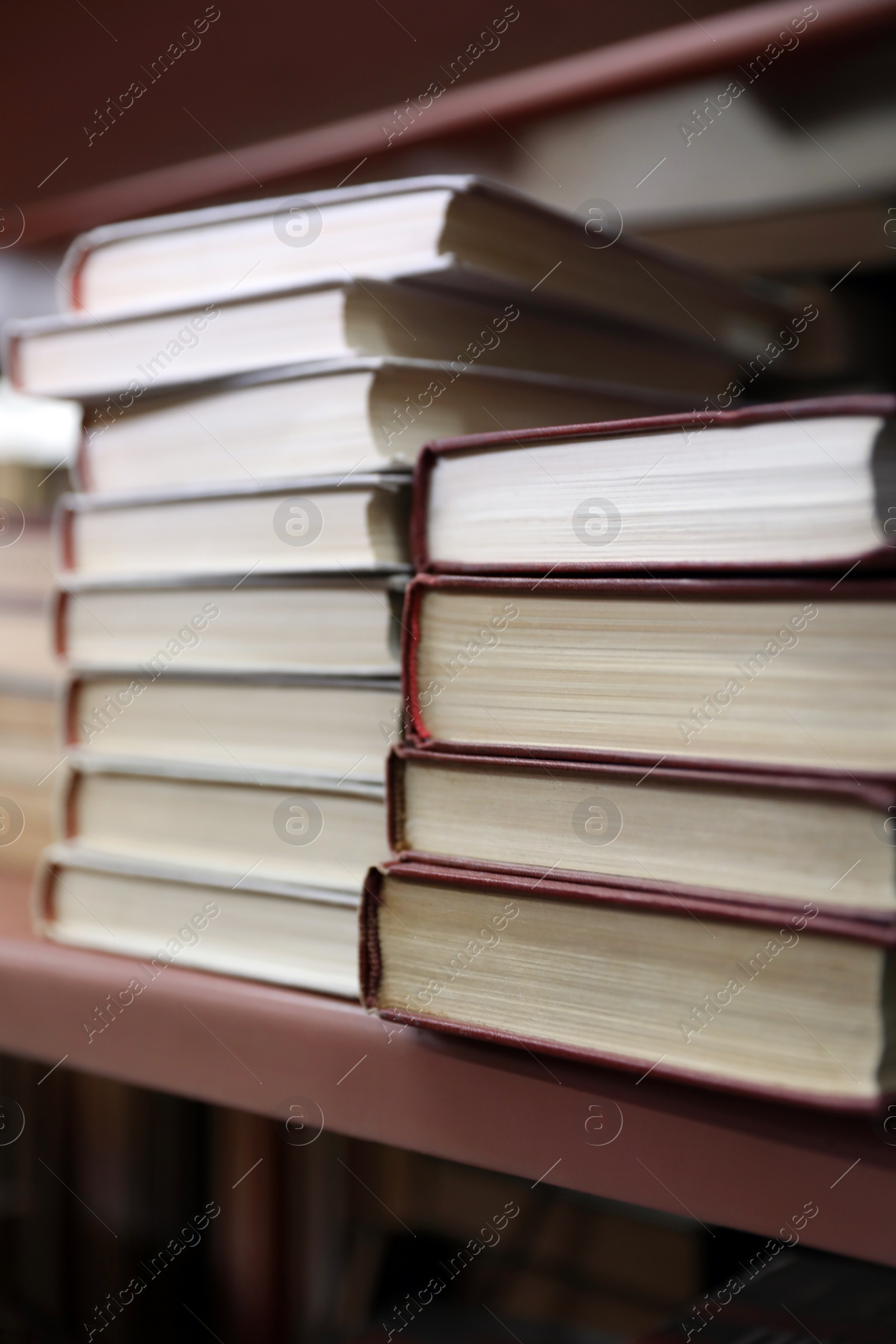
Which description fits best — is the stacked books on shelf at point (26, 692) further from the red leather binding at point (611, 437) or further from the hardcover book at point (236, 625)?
the red leather binding at point (611, 437)

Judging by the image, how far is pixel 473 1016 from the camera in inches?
18.6

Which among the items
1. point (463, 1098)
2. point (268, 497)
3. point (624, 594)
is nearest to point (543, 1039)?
point (463, 1098)

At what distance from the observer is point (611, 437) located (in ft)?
1.48

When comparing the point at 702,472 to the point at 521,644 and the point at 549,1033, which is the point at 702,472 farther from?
the point at 549,1033

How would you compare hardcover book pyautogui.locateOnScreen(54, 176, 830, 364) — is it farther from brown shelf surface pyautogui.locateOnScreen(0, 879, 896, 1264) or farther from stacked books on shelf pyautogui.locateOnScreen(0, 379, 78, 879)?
brown shelf surface pyautogui.locateOnScreen(0, 879, 896, 1264)

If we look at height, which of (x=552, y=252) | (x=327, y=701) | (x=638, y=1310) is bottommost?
(x=638, y=1310)

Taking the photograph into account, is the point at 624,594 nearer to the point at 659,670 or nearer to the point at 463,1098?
the point at 659,670

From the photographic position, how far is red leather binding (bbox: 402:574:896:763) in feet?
1.28

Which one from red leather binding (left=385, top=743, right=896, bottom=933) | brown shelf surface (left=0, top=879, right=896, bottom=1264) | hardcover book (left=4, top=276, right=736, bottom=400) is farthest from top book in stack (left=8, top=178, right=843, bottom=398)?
brown shelf surface (left=0, top=879, right=896, bottom=1264)

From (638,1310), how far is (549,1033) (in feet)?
1.85

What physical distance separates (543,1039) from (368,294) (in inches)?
13.4

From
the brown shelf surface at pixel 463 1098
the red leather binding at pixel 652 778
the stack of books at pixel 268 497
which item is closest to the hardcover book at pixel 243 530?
the stack of books at pixel 268 497

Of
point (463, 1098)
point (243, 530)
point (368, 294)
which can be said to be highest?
point (368, 294)

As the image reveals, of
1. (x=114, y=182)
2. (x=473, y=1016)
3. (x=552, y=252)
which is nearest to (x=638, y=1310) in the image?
(x=473, y=1016)
